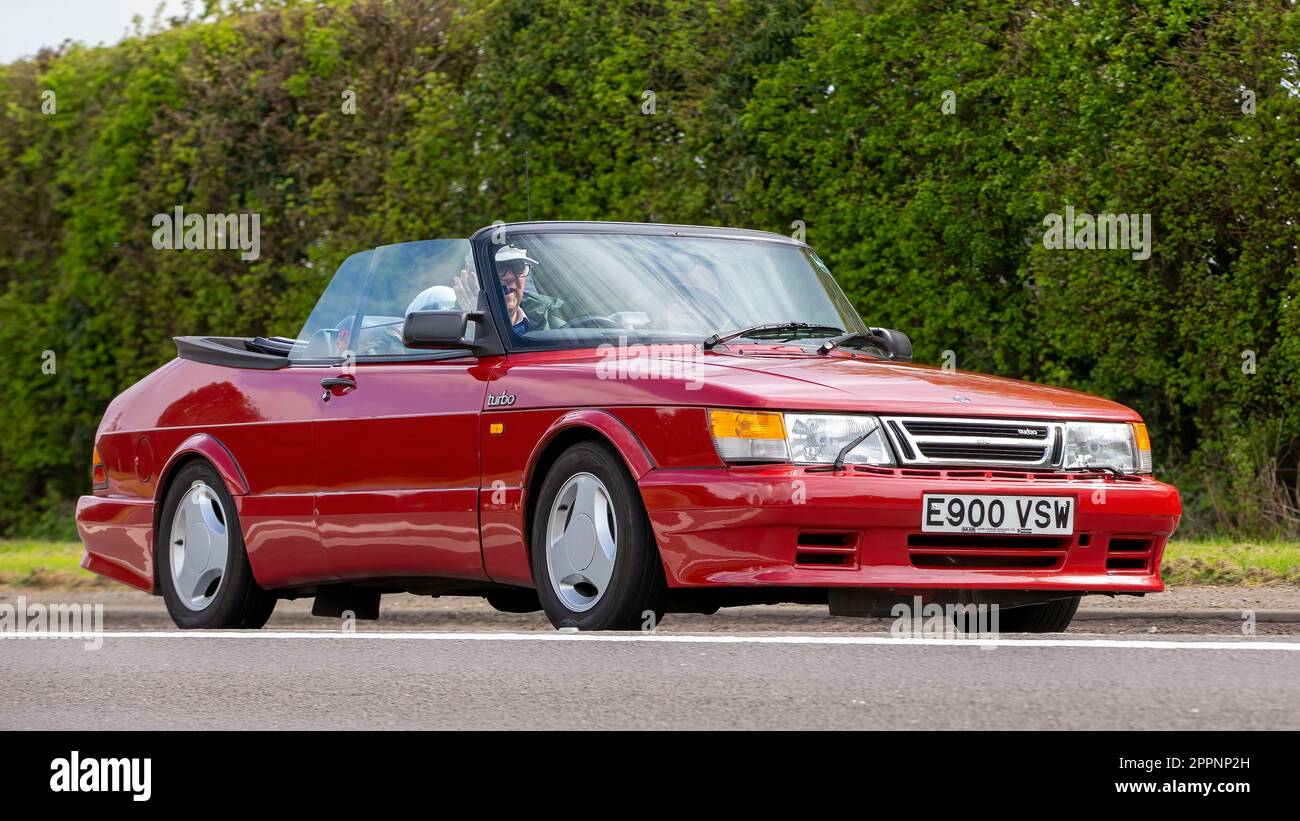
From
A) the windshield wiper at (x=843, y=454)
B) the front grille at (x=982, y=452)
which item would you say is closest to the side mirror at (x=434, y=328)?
the windshield wiper at (x=843, y=454)

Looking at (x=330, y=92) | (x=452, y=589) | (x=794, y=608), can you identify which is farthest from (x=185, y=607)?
(x=330, y=92)

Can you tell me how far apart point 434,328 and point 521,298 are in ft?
1.86

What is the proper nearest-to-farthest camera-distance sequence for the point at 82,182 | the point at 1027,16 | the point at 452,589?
the point at 452,589
the point at 1027,16
the point at 82,182

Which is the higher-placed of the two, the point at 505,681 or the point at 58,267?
the point at 58,267

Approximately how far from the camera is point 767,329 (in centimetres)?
862

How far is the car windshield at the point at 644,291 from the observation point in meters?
8.58

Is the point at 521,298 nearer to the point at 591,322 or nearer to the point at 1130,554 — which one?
the point at 591,322

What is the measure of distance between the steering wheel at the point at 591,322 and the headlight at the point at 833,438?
135cm

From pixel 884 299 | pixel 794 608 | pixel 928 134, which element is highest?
pixel 928 134

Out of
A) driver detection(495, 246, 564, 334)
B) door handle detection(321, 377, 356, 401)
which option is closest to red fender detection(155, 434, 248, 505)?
door handle detection(321, 377, 356, 401)

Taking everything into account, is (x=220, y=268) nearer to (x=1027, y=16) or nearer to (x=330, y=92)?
(x=330, y=92)

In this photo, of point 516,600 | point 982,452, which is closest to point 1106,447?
point 982,452

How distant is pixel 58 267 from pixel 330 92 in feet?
11.9

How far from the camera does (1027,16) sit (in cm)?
1396
